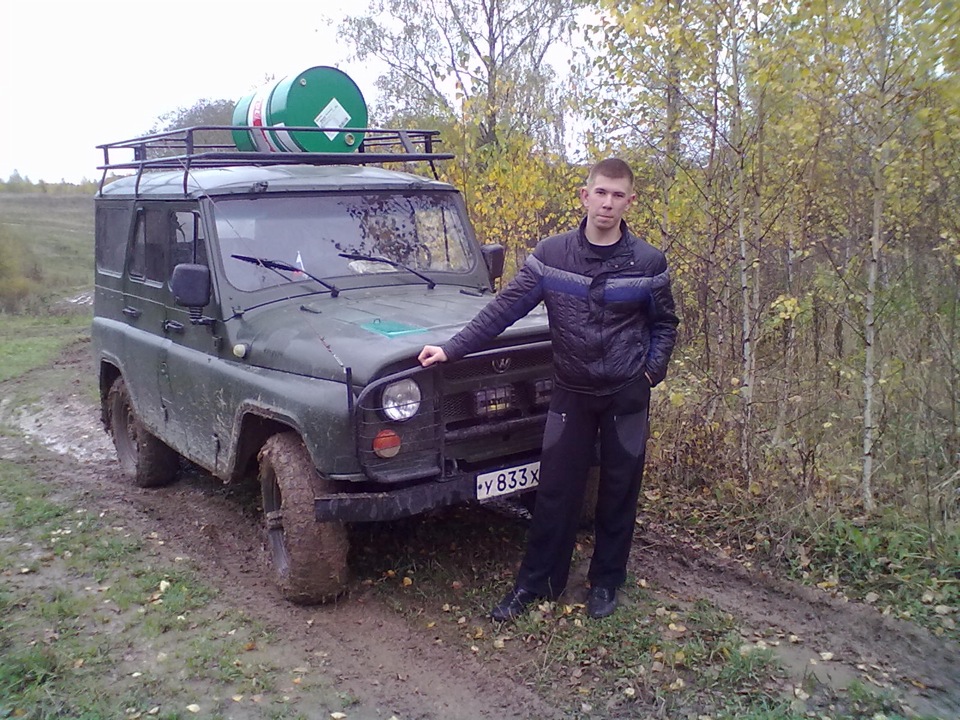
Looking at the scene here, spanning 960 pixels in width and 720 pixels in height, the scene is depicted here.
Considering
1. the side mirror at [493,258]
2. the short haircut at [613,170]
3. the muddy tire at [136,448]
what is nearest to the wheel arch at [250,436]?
the muddy tire at [136,448]

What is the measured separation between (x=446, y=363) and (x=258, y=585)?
1.76 metres

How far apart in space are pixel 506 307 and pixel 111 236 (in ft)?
13.1

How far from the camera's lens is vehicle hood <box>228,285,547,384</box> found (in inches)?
153

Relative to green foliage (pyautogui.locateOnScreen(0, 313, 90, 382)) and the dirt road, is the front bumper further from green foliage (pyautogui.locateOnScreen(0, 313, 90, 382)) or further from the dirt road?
green foliage (pyautogui.locateOnScreen(0, 313, 90, 382))

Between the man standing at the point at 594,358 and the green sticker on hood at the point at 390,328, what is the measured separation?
0.34m

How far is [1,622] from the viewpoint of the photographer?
4250 millimetres

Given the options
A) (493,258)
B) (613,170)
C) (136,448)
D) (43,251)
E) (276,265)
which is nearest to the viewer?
(613,170)

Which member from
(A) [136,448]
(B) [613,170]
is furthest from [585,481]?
(A) [136,448]

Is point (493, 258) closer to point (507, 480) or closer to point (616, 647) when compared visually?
point (507, 480)

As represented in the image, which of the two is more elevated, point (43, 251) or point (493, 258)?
point (493, 258)

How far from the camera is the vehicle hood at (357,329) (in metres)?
3.90

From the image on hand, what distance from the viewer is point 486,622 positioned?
4086 mm

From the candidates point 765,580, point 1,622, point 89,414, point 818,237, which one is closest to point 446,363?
point 765,580

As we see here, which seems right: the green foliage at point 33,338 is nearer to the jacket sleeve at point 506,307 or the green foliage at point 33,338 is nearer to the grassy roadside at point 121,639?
the grassy roadside at point 121,639
